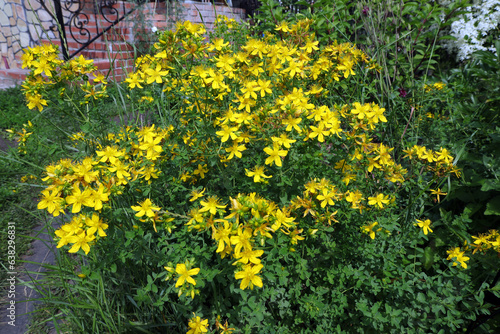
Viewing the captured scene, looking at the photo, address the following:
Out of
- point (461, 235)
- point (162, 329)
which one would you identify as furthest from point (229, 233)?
point (461, 235)

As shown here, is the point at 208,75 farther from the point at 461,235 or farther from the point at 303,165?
the point at 461,235

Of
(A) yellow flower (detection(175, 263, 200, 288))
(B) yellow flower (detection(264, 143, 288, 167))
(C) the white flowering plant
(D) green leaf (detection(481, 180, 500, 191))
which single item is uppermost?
(C) the white flowering plant

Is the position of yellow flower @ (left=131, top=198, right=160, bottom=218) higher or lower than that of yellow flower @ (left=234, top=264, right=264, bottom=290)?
higher

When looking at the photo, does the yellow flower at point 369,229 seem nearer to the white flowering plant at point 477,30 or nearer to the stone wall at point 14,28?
the white flowering plant at point 477,30

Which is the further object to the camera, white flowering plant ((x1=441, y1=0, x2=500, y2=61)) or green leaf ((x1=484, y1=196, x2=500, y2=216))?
white flowering plant ((x1=441, y1=0, x2=500, y2=61))

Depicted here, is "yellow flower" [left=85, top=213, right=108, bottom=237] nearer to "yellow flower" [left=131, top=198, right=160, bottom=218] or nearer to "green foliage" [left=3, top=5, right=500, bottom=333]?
"green foliage" [left=3, top=5, right=500, bottom=333]

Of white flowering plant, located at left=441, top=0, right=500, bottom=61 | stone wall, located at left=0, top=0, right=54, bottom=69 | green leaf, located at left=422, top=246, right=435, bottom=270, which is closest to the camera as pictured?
green leaf, located at left=422, top=246, right=435, bottom=270

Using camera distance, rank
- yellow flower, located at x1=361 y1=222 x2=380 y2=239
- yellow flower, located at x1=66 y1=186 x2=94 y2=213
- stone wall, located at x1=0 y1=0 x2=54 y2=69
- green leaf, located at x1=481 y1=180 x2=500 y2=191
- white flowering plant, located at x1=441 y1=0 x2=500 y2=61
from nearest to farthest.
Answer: yellow flower, located at x1=66 y1=186 x2=94 y2=213, yellow flower, located at x1=361 y1=222 x2=380 y2=239, green leaf, located at x1=481 y1=180 x2=500 y2=191, white flowering plant, located at x1=441 y1=0 x2=500 y2=61, stone wall, located at x1=0 y1=0 x2=54 y2=69

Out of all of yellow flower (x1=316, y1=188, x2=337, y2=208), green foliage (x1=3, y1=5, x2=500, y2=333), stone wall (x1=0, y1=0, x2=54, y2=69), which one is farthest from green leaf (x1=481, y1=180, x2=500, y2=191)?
stone wall (x1=0, y1=0, x2=54, y2=69)

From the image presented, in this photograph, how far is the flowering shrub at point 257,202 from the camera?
135cm

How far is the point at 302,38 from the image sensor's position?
204 cm

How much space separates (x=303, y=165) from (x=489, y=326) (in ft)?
4.29

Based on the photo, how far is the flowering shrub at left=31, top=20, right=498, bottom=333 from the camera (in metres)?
1.35

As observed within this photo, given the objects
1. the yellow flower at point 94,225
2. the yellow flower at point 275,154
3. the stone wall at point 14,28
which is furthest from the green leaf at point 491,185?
the stone wall at point 14,28
